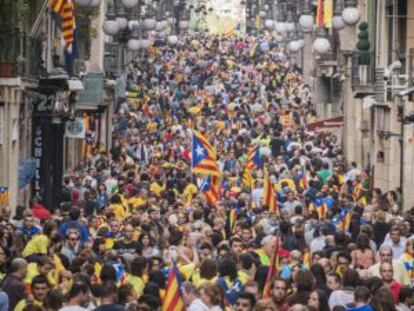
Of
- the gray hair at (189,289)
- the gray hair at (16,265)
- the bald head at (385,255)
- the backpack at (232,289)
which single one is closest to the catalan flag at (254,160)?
the bald head at (385,255)

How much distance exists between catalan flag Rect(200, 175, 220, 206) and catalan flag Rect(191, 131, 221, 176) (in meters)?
0.14

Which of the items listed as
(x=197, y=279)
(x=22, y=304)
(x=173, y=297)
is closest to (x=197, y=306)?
(x=173, y=297)

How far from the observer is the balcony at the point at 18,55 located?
35094 mm

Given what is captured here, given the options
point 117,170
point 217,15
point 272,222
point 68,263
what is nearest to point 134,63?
point 117,170

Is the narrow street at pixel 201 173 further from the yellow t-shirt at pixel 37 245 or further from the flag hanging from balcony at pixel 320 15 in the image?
the flag hanging from balcony at pixel 320 15

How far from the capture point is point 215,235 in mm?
25953

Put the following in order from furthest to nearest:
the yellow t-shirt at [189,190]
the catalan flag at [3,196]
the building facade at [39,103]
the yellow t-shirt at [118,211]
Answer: the yellow t-shirt at [189,190], the building facade at [39,103], the catalan flag at [3,196], the yellow t-shirt at [118,211]

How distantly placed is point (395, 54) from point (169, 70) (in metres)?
50.4

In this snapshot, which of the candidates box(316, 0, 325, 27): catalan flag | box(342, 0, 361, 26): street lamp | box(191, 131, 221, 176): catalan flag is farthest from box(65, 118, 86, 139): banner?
box(316, 0, 325, 27): catalan flag

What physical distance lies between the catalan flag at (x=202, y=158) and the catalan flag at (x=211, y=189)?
14cm

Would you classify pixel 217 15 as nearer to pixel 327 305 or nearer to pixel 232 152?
pixel 232 152

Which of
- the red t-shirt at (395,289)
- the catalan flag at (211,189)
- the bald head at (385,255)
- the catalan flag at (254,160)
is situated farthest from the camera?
the catalan flag at (254,160)

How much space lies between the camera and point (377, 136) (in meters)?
48.1

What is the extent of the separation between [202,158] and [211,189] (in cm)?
88
